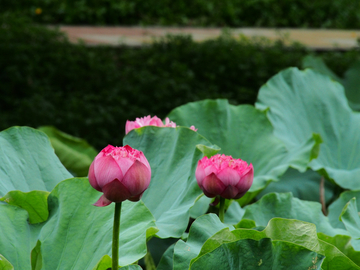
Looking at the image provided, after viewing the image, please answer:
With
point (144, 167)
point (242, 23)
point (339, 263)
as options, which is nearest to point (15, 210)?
point (144, 167)

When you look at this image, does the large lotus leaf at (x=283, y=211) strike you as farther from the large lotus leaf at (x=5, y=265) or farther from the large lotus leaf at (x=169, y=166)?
the large lotus leaf at (x=5, y=265)

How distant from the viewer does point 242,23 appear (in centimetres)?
478

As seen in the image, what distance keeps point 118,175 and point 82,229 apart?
200 mm

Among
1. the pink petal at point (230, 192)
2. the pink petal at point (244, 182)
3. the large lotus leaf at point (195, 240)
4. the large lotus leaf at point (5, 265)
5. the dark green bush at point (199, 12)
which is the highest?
the pink petal at point (244, 182)

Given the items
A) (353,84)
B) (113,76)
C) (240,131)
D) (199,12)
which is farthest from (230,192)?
(199,12)

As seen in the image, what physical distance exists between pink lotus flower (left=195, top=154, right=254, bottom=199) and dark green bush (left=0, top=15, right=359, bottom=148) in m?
1.94

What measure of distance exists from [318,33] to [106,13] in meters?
2.15

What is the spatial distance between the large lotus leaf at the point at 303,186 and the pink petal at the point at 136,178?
2.91 feet

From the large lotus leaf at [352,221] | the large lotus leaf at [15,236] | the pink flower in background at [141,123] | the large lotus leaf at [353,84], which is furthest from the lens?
the large lotus leaf at [353,84]

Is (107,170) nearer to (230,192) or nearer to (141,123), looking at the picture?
(230,192)

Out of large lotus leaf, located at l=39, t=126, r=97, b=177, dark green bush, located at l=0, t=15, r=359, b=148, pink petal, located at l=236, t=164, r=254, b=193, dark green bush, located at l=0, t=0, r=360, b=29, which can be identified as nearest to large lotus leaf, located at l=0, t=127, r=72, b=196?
pink petal, located at l=236, t=164, r=254, b=193

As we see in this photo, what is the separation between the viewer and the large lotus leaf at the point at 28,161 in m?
0.75

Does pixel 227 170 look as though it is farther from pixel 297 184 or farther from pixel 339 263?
pixel 297 184

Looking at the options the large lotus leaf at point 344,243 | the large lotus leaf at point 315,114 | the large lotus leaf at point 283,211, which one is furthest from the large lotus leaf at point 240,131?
the large lotus leaf at point 344,243
